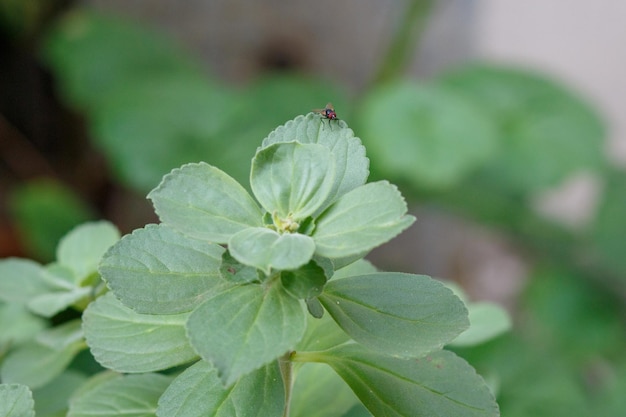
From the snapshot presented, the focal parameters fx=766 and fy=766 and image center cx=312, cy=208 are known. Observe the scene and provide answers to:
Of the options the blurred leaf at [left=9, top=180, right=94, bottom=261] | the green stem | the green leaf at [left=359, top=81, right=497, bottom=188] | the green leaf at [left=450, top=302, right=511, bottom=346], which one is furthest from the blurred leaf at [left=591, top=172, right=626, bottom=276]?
the green leaf at [left=450, top=302, right=511, bottom=346]

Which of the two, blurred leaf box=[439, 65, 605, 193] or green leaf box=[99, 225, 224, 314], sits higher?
green leaf box=[99, 225, 224, 314]

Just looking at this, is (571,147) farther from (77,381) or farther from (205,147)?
(77,381)

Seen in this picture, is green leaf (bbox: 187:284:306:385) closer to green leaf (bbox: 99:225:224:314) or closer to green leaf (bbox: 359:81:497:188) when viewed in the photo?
green leaf (bbox: 99:225:224:314)

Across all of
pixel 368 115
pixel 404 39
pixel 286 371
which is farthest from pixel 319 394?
pixel 404 39

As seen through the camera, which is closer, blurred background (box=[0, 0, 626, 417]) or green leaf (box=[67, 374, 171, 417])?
green leaf (box=[67, 374, 171, 417])

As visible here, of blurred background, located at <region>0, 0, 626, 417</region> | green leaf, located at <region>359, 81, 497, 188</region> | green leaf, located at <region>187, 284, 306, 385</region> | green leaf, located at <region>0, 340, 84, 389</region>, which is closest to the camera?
green leaf, located at <region>187, 284, 306, 385</region>

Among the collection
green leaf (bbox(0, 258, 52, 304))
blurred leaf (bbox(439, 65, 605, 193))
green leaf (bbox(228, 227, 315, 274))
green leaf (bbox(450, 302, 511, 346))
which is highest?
green leaf (bbox(228, 227, 315, 274))

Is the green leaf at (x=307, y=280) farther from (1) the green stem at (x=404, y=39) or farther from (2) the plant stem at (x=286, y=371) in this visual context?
(1) the green stem at (x=404, y=39)
